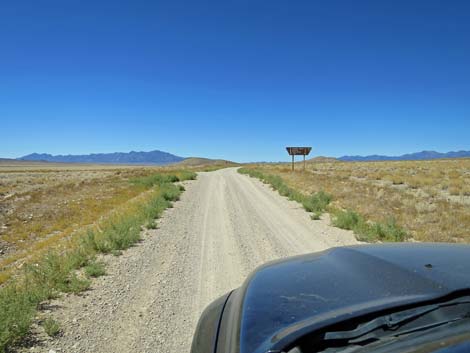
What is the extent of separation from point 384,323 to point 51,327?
3.86m

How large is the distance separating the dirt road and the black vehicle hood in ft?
6.53

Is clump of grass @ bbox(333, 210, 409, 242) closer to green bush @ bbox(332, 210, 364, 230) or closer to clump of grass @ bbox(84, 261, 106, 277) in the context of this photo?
green bush @ bbox(332, 210, 364, 230)

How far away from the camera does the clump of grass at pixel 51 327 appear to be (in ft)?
11.6

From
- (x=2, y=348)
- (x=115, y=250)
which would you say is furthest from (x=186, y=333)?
(x=115, y=250)

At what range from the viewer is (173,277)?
211 inches

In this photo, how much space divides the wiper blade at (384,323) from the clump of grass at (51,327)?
361 cm

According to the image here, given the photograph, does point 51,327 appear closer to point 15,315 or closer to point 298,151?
point 15,315

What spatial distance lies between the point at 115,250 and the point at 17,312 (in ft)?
10.6

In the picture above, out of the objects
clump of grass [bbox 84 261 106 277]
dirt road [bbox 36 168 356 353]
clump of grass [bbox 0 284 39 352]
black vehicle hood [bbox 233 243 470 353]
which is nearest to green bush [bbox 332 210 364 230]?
dirt road [bbox 36 168 356 353]

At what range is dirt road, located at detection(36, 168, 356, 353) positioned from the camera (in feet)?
11.8

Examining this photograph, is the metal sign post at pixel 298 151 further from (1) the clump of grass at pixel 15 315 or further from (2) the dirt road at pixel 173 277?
(1) the clump of grass at pixel 15 315

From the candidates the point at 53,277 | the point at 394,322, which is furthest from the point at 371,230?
the point at 53,277

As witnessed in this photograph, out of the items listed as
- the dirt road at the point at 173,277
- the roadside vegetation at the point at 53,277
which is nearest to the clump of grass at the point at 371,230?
the dirt road at the point at 173,277

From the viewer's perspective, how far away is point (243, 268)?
18.9ft
